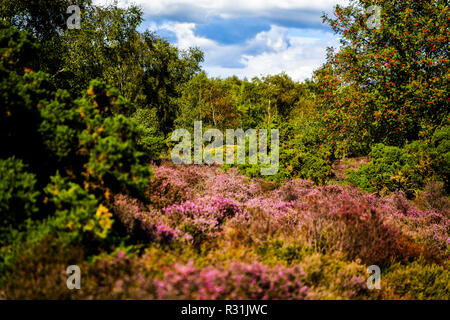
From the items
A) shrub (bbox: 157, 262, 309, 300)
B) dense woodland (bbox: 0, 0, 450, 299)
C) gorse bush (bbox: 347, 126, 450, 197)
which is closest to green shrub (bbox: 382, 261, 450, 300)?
dense woodland (bbox: 0, 0, 450, 299)

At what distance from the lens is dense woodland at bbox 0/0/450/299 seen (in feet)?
10.8

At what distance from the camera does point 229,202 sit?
6.63 m

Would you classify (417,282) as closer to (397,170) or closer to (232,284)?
(232,284)

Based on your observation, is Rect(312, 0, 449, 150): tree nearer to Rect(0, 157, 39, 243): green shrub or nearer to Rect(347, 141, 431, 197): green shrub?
Rect(347, 141, 431, 197): green shrub

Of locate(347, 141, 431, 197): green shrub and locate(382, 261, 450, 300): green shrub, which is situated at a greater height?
locate(347, 141, 431, 197): green shrub

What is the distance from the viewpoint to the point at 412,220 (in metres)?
7.84

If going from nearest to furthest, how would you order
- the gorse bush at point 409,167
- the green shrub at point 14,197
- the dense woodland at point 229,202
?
1. the dense woodland at point 229,202
2. the green shrub at point 14,197
3. the gorse bush at point 409,167

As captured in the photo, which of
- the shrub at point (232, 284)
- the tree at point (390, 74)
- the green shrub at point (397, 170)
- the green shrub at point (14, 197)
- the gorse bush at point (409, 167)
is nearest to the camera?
the shrub at point (232, 284)

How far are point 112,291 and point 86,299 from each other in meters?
0.27

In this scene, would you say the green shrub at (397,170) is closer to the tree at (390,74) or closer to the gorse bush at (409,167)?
the gorse bush at (409,167)

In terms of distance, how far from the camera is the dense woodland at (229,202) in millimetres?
3295

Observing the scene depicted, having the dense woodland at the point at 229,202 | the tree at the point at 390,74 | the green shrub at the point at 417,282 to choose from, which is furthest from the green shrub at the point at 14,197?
the tree at the point at 390,74
